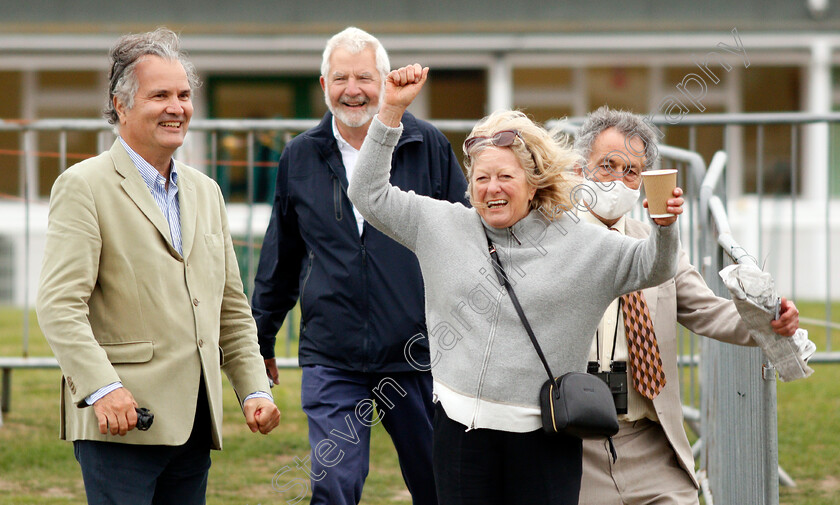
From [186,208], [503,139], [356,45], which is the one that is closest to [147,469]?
[186,208]

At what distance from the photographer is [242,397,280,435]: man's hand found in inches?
137

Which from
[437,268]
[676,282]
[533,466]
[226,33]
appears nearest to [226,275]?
[437,268]

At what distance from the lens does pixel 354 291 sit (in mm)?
4227

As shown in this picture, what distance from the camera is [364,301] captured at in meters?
4.23

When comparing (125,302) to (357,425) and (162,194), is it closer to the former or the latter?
(162,194)

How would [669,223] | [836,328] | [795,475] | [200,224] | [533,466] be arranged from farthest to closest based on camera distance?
[836,328] → [795,475] → [200,224] → [533,466] → [669,223]

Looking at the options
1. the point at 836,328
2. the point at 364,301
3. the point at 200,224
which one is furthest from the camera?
the point at 836,328

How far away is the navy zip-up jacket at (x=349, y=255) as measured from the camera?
13.9 ft

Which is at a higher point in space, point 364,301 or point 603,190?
point 603,190

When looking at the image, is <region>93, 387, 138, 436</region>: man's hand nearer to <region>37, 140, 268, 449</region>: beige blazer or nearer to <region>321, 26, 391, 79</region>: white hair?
<region>37, 140, 268, 449</region>: beige blazer

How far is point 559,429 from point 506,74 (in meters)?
13.7

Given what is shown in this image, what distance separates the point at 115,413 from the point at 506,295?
3.46 feet

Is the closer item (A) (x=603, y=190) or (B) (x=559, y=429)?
(B) (x=559, y=429)

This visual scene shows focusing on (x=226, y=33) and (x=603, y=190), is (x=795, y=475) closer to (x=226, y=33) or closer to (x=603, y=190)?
(x=603, y=190)
